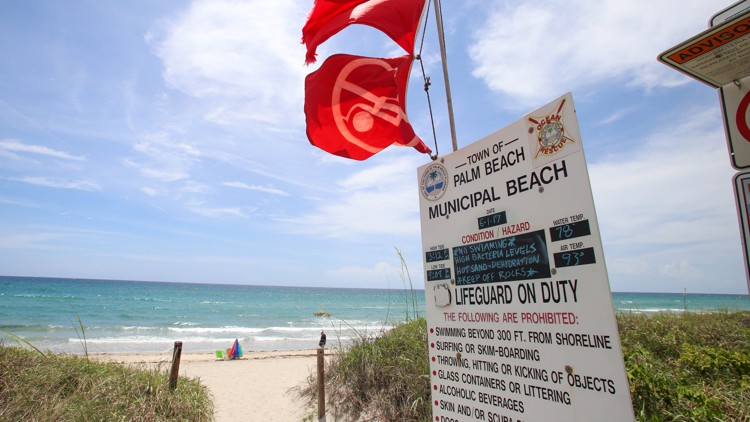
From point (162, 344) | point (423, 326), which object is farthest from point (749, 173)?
point (162, 344)

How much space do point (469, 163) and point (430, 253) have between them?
0.67 meters

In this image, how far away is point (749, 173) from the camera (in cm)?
166

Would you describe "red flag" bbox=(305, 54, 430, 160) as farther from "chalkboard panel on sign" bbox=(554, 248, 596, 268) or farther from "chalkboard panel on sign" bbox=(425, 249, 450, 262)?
"chalkboard panel on sign" bbox=(554, 248, 596, 268)

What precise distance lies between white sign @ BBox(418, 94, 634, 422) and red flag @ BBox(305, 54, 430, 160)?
3.11 ft

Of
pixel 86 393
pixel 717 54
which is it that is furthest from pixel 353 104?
pixel 86 393

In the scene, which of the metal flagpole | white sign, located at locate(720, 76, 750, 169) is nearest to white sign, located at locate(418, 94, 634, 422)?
the metal flagpole

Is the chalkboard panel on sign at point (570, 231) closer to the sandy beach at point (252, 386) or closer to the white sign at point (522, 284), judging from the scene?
the white sign at point (522, 284)

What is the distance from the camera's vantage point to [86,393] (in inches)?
199

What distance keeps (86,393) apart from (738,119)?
277 inches

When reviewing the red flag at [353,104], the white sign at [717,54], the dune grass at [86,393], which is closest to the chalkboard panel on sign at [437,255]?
the red flag at [353,104]

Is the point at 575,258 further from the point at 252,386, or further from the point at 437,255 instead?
the point at 252,386

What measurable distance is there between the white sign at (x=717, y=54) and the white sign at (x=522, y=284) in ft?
1.73

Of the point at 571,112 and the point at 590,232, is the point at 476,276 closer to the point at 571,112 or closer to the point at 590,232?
the point at 590,232

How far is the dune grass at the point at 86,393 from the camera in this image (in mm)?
4594
